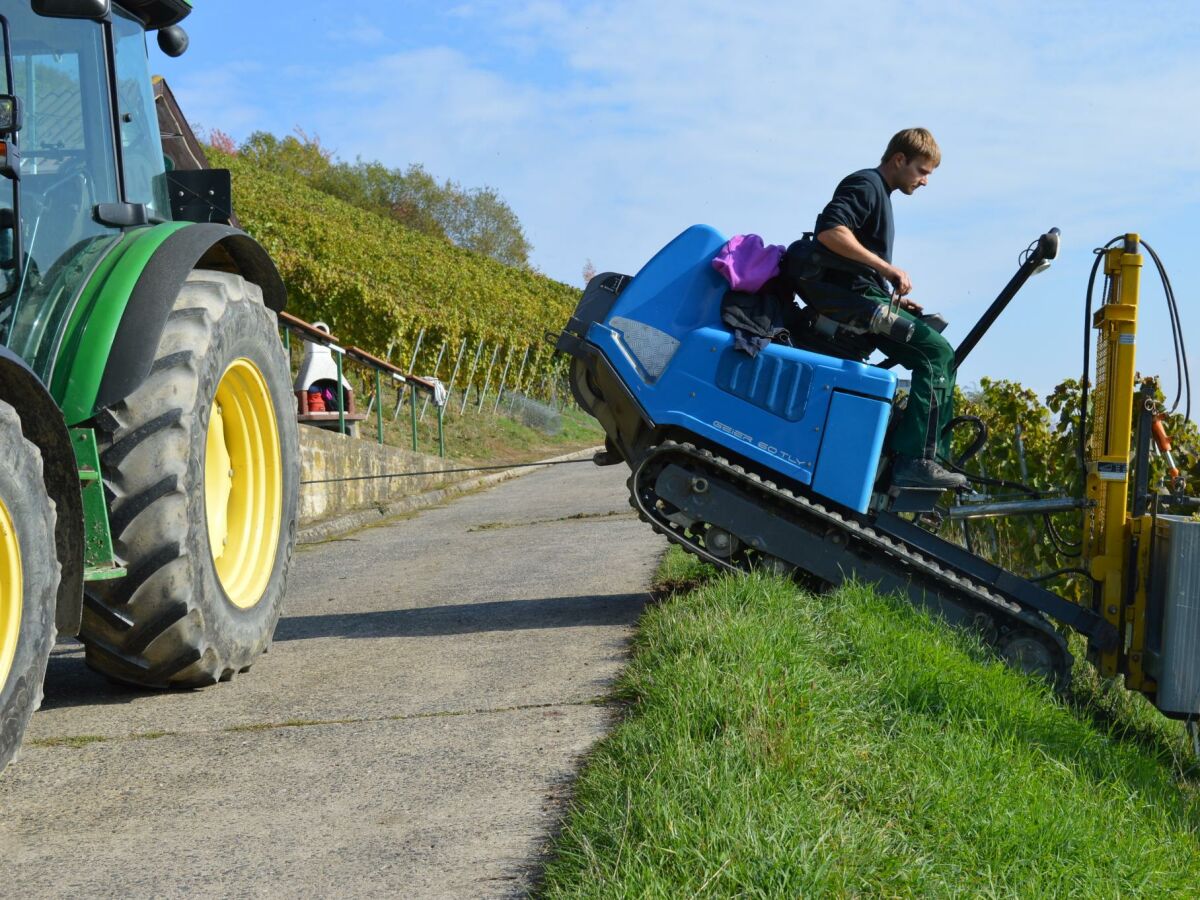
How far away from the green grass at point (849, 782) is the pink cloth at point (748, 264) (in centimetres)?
159

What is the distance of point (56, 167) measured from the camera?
4.38 m

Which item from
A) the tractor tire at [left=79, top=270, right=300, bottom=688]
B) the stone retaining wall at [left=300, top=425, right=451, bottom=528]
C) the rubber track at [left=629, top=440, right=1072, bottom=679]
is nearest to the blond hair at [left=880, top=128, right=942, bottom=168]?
the rubber track at [left=629, top=440, right=1072, bottom=679]

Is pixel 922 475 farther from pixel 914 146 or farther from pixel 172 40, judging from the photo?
pixel 172 40

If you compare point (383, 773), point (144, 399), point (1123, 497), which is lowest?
point (383, 773)

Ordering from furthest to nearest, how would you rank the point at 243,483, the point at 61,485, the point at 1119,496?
the point at 1119,496
the point at 243,483
the point at 61,485

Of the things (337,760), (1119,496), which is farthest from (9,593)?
(1119,496)

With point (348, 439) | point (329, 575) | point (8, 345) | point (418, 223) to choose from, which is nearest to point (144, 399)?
point (8, 345)

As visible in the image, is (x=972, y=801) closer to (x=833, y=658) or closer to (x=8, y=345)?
(x=833, y=658)

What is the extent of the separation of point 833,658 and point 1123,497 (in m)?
1.82

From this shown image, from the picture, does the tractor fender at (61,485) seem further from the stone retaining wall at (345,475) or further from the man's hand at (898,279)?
the stone retaining wall at (345,475)

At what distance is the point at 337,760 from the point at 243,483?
6.38 feet

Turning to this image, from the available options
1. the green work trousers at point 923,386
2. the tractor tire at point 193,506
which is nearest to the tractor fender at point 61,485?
the tractor tire at point 193,506

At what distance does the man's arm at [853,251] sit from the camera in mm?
5727

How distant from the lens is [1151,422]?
5641 millimetres
